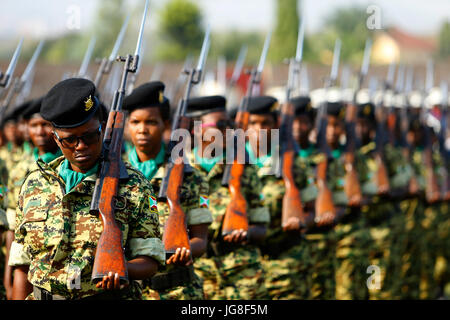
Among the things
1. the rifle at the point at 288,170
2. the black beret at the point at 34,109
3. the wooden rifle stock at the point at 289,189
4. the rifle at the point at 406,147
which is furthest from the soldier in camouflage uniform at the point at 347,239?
the black beret at the point at 34,109

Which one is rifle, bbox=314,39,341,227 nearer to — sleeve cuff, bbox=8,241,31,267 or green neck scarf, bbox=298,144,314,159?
green neck scarf, bbox=298,144,314,159

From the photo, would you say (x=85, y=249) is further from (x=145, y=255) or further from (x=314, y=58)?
(x=314, y=58)

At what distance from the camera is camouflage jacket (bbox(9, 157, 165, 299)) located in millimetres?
3791

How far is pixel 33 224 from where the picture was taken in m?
3.87

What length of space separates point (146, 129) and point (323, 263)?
3688mm

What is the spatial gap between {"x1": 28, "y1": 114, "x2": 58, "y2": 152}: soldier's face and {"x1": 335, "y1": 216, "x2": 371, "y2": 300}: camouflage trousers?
3.82 meters

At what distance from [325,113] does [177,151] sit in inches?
170

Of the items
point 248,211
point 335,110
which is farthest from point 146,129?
point 335,110

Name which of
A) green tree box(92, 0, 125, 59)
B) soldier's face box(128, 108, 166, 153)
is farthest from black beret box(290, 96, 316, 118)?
green tree box(92, 0, 125, 59)

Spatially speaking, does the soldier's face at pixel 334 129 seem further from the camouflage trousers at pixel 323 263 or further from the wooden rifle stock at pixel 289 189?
the wooden rifle stock at pixel 289 189

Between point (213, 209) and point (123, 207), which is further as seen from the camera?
point (213, 209)

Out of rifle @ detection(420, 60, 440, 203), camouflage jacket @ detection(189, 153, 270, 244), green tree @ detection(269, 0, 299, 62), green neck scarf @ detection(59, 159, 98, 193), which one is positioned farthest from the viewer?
green tree @ detection(269, 0, 299, 62)
